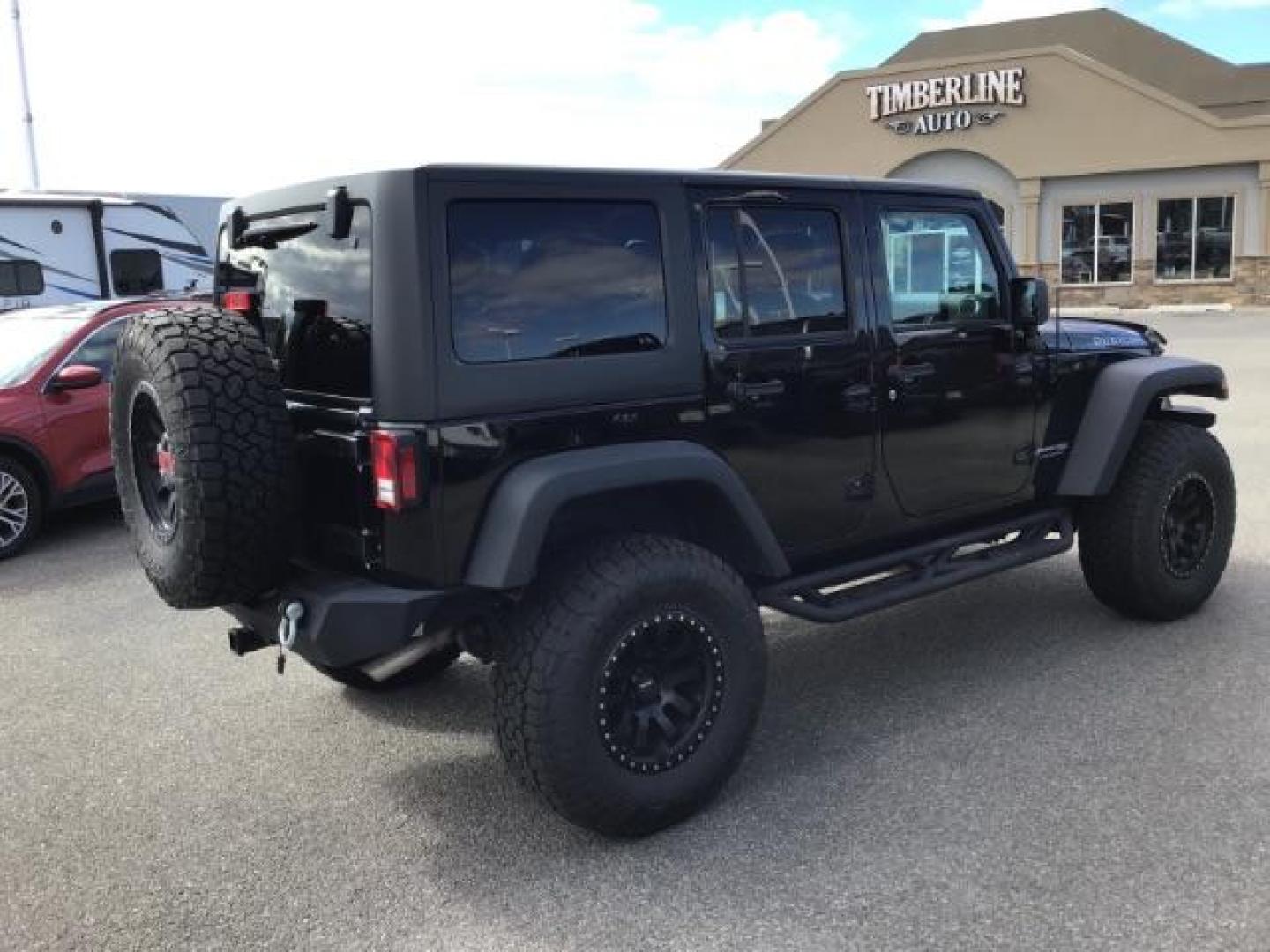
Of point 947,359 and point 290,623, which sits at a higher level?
point 947,359

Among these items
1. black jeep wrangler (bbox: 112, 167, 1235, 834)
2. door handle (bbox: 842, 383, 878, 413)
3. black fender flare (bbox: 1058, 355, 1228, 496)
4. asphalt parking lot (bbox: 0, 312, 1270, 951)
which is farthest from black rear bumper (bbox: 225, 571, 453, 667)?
black fender flare (bbox: 1058, 355, 1228, 496)

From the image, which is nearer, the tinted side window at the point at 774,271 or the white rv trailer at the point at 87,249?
the tinted side window at the point at 774,271

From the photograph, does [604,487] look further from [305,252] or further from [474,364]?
[305,252]

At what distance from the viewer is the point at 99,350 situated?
321 inches

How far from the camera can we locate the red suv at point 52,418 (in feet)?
24.6

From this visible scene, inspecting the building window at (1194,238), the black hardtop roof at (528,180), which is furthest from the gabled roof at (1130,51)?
the black hardtop roof at (528,180)

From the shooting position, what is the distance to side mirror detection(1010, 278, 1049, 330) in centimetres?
466

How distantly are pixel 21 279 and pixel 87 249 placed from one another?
2.80 feet

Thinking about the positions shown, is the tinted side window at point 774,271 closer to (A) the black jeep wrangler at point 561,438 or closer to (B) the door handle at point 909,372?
(A) the black jeep wrangler at point 561,438

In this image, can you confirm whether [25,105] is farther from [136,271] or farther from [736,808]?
[736,808]

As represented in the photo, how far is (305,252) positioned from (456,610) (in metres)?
1.22

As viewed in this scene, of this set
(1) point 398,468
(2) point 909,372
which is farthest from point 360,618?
(2) point 909,372

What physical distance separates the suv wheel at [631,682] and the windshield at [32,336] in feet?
19.6

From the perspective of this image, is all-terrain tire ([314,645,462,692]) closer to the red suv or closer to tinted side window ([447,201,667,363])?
tinted side window ([447,201,667,363])
